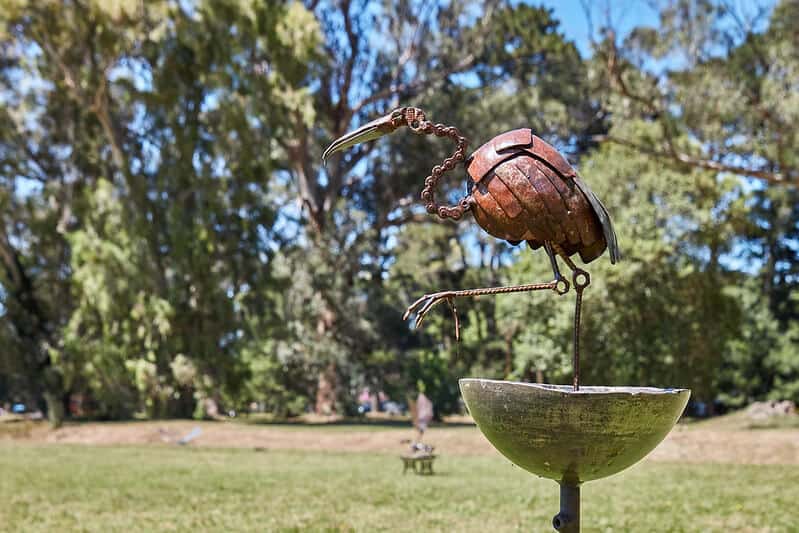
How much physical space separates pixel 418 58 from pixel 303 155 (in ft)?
16.7

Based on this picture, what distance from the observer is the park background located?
18.2 meters

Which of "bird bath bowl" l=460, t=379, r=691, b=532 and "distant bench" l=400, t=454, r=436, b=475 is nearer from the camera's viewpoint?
"bird bath bowl" l=460, t=379, r=691, b=532

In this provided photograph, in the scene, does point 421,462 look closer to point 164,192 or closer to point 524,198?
point 524,198

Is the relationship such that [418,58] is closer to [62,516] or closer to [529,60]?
[529,60]

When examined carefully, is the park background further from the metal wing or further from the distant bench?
the metal wing

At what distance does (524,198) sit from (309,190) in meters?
24.0

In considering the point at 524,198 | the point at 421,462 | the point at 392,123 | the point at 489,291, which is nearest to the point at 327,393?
the point at 421,462

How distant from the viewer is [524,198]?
3.46 metres

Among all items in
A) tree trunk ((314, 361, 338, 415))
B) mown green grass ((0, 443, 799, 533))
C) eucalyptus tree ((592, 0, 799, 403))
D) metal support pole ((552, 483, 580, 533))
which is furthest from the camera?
tree trunk ((314, 361, 338, 415))

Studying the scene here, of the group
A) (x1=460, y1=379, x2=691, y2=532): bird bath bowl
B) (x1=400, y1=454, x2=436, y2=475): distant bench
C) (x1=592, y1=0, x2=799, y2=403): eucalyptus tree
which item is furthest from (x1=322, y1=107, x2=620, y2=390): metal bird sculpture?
(x1=592, y1=0, x2=799, y2=403): eucalyptus tree

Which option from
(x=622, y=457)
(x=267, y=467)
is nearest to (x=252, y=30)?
(x=267, y=467)

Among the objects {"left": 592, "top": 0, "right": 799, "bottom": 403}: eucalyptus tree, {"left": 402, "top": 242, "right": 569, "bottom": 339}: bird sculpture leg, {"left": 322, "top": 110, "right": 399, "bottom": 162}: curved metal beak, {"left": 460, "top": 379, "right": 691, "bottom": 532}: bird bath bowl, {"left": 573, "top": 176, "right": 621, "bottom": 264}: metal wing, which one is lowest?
{"left": 460, "top": 379, "right": 691, "bottom": 532}: bird bath bowl

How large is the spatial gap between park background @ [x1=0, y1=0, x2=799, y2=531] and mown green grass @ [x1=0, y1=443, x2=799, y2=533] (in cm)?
85

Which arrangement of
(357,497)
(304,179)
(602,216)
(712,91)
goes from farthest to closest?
1. (304,179)
2. (712,91)
3. (357,497)
4. (602,216)
